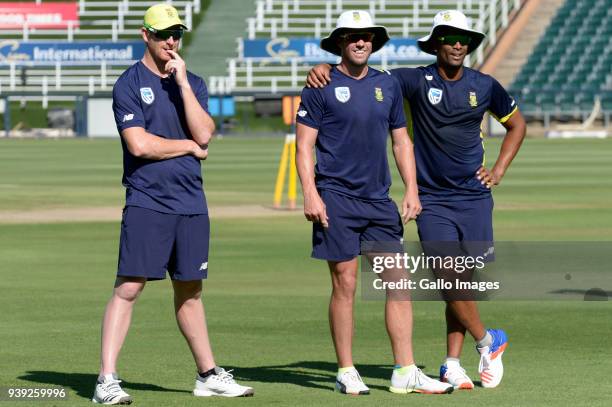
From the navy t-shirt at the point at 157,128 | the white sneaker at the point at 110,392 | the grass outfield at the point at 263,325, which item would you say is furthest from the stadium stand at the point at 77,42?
the white sneaker at the point at 110,392

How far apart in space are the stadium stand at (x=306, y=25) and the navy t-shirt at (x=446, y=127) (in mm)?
54470

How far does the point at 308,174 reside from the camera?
906 cm

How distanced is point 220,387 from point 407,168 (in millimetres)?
1615

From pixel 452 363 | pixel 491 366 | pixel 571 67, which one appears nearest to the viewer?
pixel 491 366

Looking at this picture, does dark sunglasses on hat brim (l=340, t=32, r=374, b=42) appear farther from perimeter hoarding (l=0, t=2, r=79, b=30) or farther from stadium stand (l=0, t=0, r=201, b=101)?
perimeter hoarding (l=0, t=2, r=79, b=30)

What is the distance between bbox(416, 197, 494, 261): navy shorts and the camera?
9641 millimetres

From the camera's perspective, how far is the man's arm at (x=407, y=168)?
365 inches

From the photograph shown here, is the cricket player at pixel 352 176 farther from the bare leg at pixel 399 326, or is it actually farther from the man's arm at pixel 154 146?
the man's arm at pixel 154 146

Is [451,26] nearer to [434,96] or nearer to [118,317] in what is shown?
[434,96]

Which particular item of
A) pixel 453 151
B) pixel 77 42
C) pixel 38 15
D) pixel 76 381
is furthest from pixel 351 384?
pixel 38 15

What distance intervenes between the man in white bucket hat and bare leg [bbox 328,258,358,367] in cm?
68

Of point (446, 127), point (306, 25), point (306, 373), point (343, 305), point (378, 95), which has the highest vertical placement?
point (378, 95)

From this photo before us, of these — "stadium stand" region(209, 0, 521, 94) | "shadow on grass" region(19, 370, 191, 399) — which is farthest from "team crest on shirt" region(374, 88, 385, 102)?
"stadium stand" region(209, 0, 521, 94)

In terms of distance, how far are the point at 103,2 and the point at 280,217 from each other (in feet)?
171
